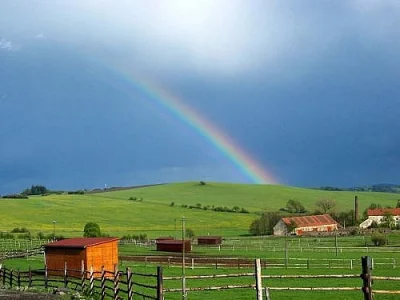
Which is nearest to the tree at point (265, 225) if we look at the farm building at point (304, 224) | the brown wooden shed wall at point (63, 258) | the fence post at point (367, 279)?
the farm building at point (304, 224)

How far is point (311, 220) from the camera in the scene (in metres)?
134

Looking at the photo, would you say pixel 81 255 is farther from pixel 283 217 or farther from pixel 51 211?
pixel 51 211

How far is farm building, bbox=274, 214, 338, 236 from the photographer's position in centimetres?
12512

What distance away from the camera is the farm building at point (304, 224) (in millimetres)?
125125

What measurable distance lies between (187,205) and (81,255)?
130m

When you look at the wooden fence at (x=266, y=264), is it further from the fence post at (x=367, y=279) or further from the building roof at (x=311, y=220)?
the building roof at (x=311, y=220)

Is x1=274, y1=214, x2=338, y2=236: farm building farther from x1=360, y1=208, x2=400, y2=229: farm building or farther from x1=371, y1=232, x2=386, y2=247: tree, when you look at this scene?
x1=371, y1=232, x2=386, y2=247: tree

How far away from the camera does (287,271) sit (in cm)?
4797

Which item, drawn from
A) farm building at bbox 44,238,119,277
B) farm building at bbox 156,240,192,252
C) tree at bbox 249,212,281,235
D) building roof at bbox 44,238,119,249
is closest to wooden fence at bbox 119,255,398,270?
farm building at bbox 44,238,119,277

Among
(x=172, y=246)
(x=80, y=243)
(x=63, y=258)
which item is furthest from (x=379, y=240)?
(x=63, y=258)

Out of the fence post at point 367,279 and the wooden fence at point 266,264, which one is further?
the wooden fence at point 266,264

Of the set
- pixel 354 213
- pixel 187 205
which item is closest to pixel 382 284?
pixel 354 213

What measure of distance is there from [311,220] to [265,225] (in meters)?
12.6

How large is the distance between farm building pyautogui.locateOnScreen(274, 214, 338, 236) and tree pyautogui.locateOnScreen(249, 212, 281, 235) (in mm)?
1457
